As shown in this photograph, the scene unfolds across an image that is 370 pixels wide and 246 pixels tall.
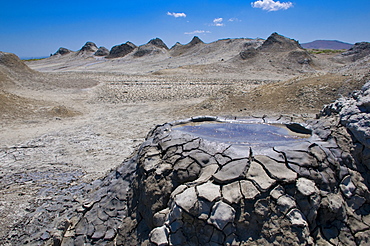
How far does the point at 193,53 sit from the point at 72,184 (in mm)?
31782

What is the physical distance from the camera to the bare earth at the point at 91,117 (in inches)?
181

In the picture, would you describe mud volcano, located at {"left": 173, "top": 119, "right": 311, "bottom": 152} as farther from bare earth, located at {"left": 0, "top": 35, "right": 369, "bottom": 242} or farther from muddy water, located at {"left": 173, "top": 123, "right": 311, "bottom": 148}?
bare earth, located at {"left": 0, "top": 35, "right": 369, "bottom": 242}

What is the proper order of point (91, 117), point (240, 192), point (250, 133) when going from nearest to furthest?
point (240, 192), point (250, 133), point (91, 117)

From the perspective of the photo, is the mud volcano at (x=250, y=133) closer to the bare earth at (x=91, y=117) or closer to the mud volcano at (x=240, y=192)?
the mud volcano at (x=240, y=192)

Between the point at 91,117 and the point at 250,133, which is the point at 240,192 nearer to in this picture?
the point at 250,133

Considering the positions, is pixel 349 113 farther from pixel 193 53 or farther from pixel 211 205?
pixel 193 53

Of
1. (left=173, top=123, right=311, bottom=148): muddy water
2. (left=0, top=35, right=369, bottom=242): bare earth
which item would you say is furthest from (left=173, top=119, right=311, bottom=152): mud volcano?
(left=0, top=35, right=369, bottom=242): bare earth

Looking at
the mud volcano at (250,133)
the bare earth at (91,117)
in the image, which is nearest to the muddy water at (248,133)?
the mud volcano at (250,133)

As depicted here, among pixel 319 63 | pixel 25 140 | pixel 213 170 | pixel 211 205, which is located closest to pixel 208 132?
pixel 213 170

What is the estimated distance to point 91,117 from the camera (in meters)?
9.33

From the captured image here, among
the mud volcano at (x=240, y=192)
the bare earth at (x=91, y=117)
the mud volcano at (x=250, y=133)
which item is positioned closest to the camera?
the mud volcano at (x=240, y=192)

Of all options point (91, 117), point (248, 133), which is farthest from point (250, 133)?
point (91, 117)

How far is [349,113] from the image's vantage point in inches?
136

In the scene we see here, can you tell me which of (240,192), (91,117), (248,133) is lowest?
(91,117)
